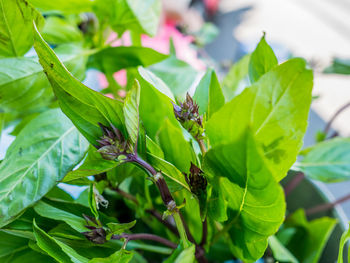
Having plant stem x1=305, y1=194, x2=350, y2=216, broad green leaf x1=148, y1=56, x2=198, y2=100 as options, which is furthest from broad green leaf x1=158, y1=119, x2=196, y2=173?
plant stem x1=305, y1=194, x2=350, y2=216

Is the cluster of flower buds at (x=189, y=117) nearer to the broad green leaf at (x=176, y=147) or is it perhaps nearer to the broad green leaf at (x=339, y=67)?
the broad green leaf at (x=176, y=147)

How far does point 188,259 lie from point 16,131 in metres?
0.19

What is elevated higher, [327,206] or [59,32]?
[59,32]

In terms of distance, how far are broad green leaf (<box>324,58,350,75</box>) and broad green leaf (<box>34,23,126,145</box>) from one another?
0.86 feet

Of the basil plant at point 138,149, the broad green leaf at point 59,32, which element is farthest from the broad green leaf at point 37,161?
the broad green leaf at point 59,32

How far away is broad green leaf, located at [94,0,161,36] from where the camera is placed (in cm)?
25

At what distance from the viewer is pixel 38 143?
0.66 ft

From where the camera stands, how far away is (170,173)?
0.50 ft

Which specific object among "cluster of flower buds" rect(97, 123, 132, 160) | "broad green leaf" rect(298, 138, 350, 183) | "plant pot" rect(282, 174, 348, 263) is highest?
"cluster of flower buds" rect(97, 123, 132, 160)

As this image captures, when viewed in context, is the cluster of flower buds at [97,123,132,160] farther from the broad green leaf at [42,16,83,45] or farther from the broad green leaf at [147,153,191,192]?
the broad green leaf at [42,16,83,45]

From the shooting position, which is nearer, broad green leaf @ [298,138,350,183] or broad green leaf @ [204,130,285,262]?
broad green leaf @ [204,130,285,262]

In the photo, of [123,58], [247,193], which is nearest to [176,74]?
[123,58]

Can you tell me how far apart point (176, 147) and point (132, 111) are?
1.1 inches

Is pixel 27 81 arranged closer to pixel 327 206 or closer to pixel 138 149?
pixel 138 149
